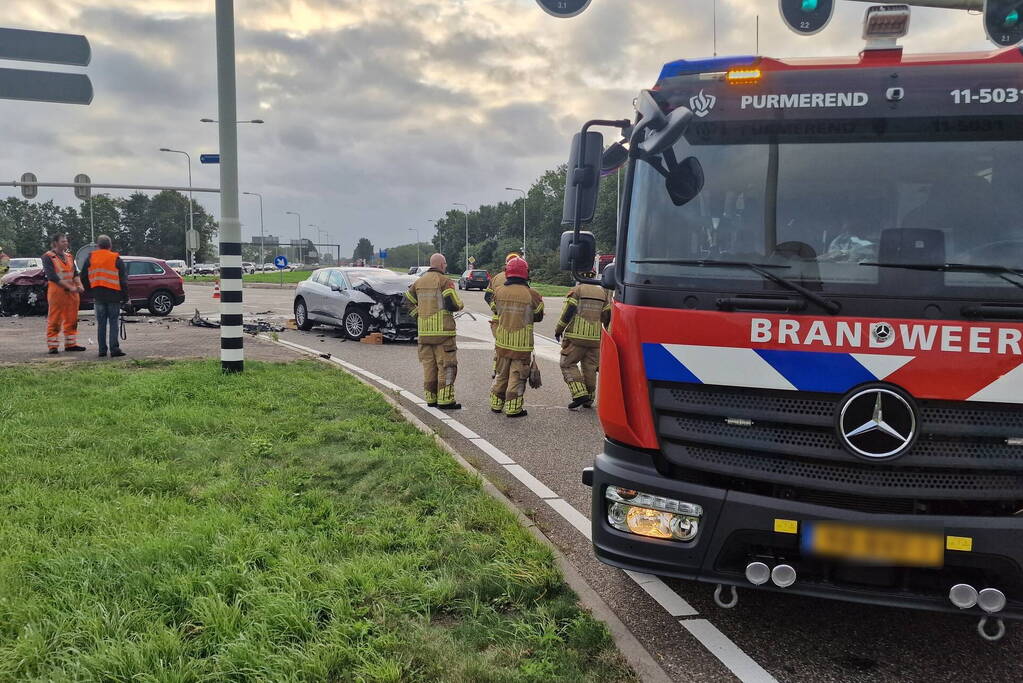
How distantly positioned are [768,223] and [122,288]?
10949mm

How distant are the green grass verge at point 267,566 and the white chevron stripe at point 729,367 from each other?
1184 millimetres

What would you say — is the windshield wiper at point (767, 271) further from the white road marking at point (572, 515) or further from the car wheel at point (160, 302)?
the car wheel at point (160, 302)

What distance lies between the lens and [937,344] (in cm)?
294

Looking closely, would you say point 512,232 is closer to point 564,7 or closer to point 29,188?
point 29,188

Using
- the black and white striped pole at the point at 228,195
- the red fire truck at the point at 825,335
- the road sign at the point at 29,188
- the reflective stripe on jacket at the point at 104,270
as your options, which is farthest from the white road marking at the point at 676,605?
the road sign at the point at 29,188

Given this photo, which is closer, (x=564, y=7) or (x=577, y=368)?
(x=577, y=368)

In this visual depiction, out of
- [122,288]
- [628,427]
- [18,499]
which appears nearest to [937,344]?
[628,427]

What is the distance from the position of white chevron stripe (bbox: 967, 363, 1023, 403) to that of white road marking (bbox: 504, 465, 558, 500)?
3051mm

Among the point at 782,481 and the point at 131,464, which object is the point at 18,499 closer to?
the point at 131,464

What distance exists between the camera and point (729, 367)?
3150 mm

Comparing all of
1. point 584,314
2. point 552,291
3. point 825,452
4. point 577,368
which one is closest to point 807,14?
point 584,314

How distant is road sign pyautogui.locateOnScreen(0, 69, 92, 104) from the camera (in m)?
8.80

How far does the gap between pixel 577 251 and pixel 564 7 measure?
721 cm

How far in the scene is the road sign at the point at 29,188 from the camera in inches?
1097
